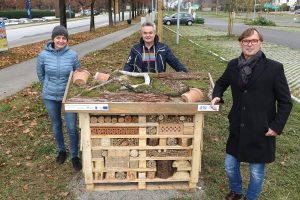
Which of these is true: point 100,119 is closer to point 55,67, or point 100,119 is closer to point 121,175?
point 121,175

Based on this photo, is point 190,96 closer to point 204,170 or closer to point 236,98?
point 236,98

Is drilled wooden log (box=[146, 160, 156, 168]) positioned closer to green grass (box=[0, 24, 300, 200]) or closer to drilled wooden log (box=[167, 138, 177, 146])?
drilled wooden log (box=[167, 138, 177, 146])

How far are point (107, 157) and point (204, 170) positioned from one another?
147 cm

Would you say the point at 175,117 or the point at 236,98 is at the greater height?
the point at 236,98

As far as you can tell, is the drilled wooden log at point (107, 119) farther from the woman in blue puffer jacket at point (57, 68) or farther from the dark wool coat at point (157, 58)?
the dark wool coat at point (157, 58)

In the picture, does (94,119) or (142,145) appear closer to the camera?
(94,119)

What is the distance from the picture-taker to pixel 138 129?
361 centimetres

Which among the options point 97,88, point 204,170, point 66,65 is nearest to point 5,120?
point 66,65

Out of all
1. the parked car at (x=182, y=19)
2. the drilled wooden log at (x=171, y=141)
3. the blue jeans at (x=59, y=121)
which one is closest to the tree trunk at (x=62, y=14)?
the blue jeans at (x=59, y=121)

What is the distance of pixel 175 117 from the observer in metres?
3.61

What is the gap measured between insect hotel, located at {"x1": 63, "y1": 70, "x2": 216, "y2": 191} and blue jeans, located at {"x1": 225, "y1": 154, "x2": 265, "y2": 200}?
36cm

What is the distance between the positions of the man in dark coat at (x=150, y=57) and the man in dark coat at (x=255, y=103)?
1044 millimetres

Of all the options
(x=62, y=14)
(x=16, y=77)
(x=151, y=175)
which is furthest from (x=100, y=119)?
(x=62, y=14)

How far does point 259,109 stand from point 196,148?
87 centimetres
